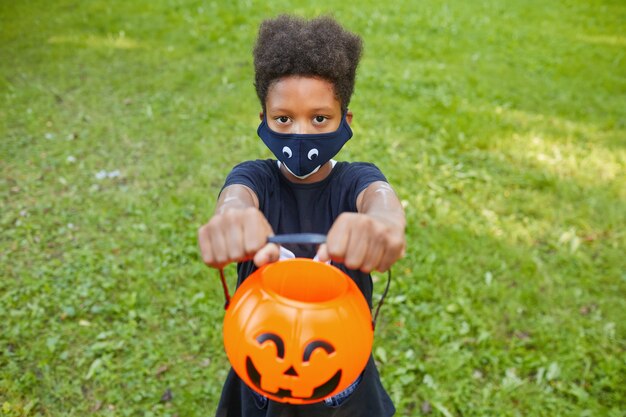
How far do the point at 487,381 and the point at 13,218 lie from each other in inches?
174

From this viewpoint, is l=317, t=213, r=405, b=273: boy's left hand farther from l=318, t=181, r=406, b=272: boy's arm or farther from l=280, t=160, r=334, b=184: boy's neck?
l=280, t=160, r=334, b=184: boy's neck

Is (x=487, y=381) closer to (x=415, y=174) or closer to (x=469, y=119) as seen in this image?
(x=415, y=174)

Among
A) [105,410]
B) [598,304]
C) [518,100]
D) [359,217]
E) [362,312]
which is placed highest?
[359,217]

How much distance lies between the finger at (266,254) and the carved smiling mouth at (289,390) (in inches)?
11.1

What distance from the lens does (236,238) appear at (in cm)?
140

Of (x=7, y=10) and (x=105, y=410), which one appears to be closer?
(x=105, y=410)

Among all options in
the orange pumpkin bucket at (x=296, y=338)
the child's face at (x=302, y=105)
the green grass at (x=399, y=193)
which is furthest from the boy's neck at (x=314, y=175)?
the green grass at (x=399, y=193)

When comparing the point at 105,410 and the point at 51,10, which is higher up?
the point at 51,10

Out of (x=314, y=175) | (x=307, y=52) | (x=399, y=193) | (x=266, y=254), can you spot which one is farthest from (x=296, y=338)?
(x=399, y=193)

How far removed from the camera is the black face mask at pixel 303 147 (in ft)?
6.30

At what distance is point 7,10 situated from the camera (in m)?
9.65

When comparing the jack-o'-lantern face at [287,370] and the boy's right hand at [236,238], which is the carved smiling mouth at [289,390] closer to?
the jack-o'-lantern face at [287,370]

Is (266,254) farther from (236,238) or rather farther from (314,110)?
(314,110)

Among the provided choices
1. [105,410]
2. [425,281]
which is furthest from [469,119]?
[105,410]
